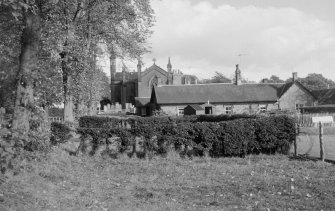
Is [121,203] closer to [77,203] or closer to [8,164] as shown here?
[77,203]

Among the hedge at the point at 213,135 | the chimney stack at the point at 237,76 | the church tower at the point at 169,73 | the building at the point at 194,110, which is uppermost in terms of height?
the church tower at the point at 169,73

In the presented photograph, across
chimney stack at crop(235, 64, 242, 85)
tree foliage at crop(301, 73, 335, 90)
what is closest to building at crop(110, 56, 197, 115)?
chimney stack at crop(235, 64, 242, 85)

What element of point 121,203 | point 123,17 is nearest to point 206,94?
point 123,17

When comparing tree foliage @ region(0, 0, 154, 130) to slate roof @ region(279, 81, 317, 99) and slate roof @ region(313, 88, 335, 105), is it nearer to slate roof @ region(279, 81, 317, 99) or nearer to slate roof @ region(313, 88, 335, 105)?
slate roof @ region(279, 81, 317, 99)

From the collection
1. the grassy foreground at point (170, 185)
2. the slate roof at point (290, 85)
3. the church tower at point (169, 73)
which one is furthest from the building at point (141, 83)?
the grassy foreground at point (170, 185)

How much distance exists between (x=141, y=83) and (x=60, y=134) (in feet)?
215

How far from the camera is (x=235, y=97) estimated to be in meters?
57.6

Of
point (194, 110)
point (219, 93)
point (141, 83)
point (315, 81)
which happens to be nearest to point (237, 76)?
point (219, 93)

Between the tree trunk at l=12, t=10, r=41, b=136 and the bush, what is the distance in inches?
153

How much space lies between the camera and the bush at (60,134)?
1655 cm

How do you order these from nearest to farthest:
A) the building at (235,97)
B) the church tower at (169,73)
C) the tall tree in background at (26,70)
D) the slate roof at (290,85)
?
the tall tree in background at (26,70), the slate roof at (290,85), the building at (235,97), the church tower at (169,73)

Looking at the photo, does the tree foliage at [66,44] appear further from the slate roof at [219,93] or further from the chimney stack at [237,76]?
the chimney stack at [237,76]

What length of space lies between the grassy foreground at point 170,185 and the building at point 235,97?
4187 cm

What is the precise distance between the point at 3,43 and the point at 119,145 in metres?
10.5
